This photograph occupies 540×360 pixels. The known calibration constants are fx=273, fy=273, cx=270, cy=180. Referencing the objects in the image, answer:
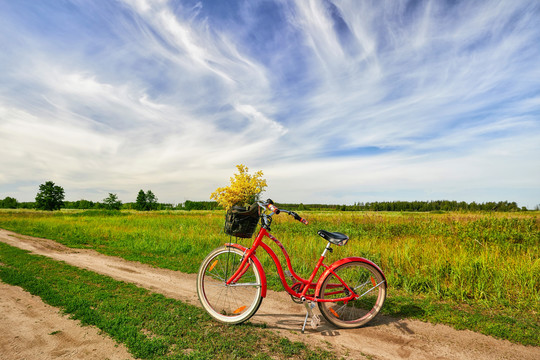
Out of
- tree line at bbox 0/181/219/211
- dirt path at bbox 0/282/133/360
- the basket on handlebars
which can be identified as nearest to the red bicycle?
the basket on handlebars

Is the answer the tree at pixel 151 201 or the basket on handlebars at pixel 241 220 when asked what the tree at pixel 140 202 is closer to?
the tree at pixel 151 201

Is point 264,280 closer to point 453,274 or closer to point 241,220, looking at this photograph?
point 241,220

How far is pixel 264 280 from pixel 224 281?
74cm

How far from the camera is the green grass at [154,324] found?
3.48 metres

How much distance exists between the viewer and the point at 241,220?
4145 millimetres

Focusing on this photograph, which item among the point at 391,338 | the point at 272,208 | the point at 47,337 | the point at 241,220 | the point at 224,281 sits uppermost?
the point at 272,208

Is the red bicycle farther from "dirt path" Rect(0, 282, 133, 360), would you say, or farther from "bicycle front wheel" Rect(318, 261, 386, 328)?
"dirt path" Rect(0, 282, 133, 360)

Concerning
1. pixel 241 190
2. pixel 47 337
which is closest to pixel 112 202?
pixel 241 190

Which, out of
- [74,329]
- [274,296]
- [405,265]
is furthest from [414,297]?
[74,329]

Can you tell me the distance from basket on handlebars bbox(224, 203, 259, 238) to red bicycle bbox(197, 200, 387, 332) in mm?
160

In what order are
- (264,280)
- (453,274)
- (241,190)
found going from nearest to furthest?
(264,280) → (453,274) → (241,190)

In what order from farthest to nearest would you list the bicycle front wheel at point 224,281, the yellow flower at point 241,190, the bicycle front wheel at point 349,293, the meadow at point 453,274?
the yellow flower at point 241,190
the meadow at point 453,274
the bicycle front wheel at point 349,293
the bicycle front wheel at point 224,281

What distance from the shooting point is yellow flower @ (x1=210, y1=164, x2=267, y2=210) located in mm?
20109

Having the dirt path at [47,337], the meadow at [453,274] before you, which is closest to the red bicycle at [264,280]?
the meadow at [453,274]
